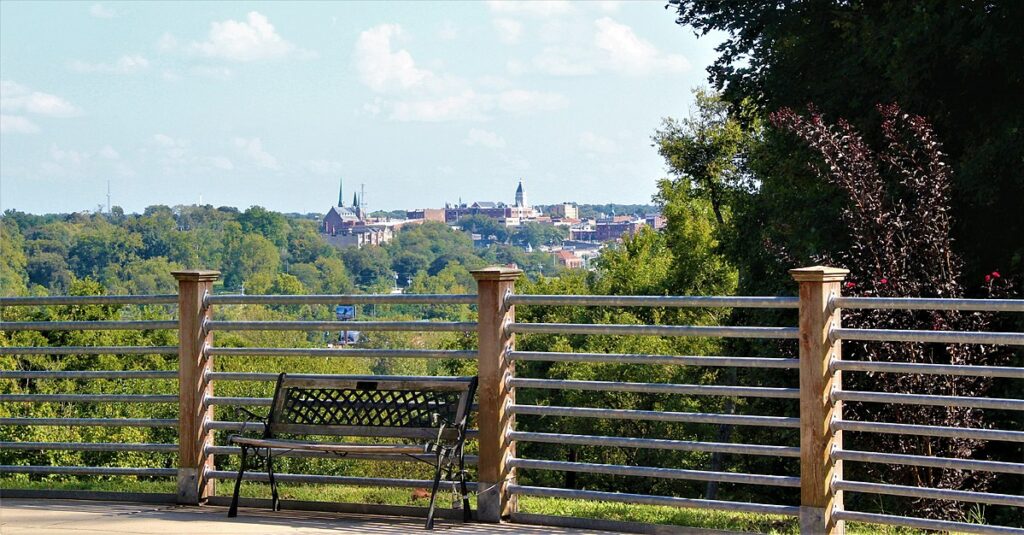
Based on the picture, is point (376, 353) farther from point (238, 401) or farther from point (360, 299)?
point (238, 401)

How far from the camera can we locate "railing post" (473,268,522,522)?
298 inches

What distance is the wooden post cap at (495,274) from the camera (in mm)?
7500

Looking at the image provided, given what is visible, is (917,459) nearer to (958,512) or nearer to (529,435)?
(529,435)

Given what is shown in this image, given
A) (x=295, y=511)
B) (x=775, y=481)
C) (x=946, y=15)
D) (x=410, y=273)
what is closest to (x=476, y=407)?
(x=295, y=511)

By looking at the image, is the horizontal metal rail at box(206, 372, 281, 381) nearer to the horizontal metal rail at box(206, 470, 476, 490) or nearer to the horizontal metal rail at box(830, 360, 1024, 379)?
the horizontal metal rail at box(206, 470, 476, 490)

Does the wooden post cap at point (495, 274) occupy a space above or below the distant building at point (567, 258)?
below

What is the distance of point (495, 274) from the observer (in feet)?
24.7

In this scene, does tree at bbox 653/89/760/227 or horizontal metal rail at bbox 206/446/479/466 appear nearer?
horizontal metal rail at bbox 206/446/479/466

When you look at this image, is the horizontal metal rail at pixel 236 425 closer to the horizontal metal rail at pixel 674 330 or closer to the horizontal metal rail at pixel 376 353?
the horizontal metal rail at pixel 376 353

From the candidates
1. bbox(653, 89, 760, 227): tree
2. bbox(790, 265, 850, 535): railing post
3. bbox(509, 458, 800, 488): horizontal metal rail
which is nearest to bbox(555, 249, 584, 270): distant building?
bbox(653, 89, 760, 227): tree

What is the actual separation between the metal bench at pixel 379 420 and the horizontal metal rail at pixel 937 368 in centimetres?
218

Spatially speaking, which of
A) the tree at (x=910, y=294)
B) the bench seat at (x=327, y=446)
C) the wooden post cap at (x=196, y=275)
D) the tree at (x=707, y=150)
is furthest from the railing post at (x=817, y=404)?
the tree at (x=707, y=150)

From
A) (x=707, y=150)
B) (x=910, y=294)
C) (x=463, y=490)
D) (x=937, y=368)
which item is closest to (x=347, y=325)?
(x=463, y=490)

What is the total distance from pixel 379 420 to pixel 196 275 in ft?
5.08
